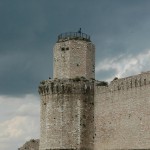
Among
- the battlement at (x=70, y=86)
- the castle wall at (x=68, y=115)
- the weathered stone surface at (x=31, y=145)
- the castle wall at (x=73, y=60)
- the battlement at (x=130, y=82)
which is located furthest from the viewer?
the weathered stone surface at (x=31, y=145)

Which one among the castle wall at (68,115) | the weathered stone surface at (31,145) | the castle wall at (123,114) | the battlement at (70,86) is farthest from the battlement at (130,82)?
the weathered stone surface at (31,145)

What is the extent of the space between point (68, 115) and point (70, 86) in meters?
2.14

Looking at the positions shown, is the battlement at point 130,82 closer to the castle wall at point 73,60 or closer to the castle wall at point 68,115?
the castle wall at point 68,115

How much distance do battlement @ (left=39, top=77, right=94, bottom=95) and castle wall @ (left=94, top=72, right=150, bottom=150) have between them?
2.62 feet

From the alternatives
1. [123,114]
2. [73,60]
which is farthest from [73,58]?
[123,114]

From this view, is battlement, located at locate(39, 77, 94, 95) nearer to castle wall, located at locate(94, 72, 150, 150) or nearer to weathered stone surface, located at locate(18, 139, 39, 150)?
castle wall, located at locate(94, 72, 150, 150)

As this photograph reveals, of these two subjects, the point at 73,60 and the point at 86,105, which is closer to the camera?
the point at 86,105

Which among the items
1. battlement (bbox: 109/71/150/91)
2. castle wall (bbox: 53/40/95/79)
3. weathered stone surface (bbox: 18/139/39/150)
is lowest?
weathered stone surface (bbox: 18/139/39/150)

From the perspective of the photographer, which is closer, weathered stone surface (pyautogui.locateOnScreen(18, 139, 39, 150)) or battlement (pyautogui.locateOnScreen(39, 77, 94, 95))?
battlement (pyautogui.locateOnScreen(39, 77, 94, 95))

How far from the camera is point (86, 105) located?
148 ft

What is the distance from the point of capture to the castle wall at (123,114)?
131ft

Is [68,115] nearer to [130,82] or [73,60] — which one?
[73,60]

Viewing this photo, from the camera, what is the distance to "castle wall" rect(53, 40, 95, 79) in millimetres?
46062

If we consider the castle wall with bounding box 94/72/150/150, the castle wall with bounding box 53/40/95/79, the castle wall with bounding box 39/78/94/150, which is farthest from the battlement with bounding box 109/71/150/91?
the castle wall with bounding box 53/40/95/79
